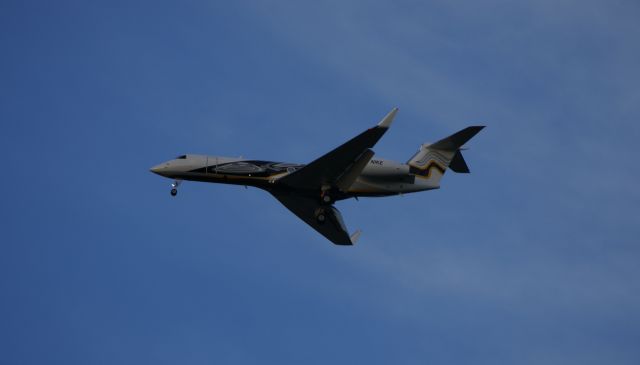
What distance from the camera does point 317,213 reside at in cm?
6100

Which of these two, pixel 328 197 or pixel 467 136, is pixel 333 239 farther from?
pixel 467 136

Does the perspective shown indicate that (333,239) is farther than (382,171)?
Yes

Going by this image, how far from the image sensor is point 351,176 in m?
58.0

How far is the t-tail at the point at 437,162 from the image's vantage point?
2371 inches

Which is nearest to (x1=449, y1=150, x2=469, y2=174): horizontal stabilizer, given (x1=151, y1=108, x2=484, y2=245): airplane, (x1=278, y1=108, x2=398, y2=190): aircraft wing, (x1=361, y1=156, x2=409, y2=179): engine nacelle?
(x1=151, y1=108, x2=484, y2=245): airplane

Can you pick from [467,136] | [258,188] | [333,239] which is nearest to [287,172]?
[258,188]

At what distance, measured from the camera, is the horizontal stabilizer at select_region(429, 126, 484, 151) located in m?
58.0

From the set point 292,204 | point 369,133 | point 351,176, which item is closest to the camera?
point 369,133

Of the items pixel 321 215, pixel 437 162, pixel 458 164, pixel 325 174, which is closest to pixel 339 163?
pixel 325 174

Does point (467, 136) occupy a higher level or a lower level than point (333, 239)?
higher

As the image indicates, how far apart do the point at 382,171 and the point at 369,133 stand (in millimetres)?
5184

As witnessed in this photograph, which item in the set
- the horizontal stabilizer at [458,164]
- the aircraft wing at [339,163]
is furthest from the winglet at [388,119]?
the horizontal stabilizer at [458,164]

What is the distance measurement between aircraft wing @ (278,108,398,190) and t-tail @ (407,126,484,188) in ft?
16.4

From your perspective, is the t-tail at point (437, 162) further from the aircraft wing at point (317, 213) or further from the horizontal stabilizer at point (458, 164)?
the aircraft wing at point (317, 213)
